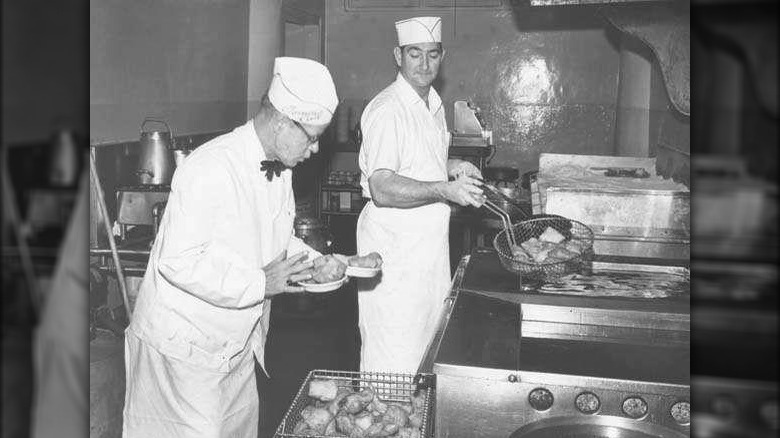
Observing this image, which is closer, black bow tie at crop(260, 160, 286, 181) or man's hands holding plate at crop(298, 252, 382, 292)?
man's hands holding plate at crop(298, 252, 382, 292)

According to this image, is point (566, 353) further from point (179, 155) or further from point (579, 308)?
point (179, 155)

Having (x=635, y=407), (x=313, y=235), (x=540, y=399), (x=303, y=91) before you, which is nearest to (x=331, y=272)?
(x=313, y=235)

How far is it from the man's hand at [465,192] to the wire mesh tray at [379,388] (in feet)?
1.55

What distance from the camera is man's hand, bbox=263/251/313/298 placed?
1.99m

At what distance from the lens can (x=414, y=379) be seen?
1996 mm

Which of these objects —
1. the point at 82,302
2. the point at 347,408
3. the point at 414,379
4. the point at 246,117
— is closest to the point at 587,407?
the point at 414,379

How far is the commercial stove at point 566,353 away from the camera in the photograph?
186 centimetres

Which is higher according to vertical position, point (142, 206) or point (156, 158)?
point (156, 158)

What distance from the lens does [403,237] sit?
2152 millimetres

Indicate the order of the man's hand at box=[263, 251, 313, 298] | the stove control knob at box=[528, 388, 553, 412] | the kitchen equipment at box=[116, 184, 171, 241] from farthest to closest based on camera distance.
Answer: the kitchen equipment at box=[116, 184, 171, 241], the man's hand at box=[263, 251, 313, 298], the stove control knob at box=[528, 388, 553, 412]

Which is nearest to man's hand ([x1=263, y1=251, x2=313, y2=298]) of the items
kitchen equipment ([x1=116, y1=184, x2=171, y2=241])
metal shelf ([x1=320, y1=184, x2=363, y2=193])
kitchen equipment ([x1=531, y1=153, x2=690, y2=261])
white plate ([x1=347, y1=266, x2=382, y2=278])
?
white plate ([x1=347, y1=266, x2=382, y2=278])

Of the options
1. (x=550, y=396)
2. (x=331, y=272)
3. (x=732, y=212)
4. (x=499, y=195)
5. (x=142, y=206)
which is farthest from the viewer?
(x=142, y=206)

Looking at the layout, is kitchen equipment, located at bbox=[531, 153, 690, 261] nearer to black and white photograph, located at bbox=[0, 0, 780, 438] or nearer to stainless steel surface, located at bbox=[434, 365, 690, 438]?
black and white photograph, located at bbox=[0, 0, 780, 438]

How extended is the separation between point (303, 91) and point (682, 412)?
1251mm
